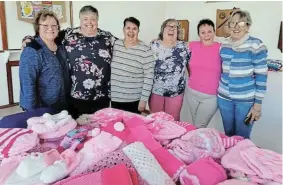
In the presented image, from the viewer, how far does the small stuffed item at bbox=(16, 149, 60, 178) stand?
939 millimetres

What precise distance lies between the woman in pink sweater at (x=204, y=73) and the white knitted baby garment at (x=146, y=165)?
1011mm

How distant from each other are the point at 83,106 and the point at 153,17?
1.86 meters

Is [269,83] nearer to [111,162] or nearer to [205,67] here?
[205,67]

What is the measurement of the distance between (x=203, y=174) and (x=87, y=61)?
1.08 meters

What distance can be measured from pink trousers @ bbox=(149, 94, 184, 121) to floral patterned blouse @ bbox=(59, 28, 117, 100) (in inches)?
17.3

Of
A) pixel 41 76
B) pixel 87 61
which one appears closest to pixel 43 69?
pixel 41 76

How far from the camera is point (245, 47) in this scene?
5.41 ft

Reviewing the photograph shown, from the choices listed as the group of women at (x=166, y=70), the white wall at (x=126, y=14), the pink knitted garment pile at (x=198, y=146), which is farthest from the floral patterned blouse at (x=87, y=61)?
the white wall at (x=126, y=14)

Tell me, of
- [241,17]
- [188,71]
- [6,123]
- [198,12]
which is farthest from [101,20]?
[6,123]

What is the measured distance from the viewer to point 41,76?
62.7 inches

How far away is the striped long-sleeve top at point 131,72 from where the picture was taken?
183 centimetres

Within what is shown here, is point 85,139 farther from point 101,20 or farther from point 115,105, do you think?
point 101,20

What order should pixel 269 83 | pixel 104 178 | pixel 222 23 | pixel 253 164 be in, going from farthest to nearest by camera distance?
pixel 222 23 < pixel 269 83 < pixel 253 164 < pixel 104 178

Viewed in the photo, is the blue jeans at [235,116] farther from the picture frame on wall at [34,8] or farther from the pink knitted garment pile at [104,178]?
the picture frame on wall at [34,8]
